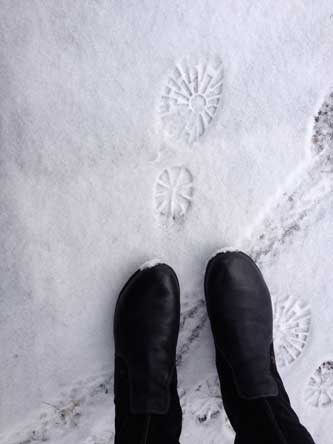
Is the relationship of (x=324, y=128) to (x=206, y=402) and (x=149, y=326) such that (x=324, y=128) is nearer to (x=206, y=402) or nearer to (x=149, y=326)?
(x=149, y=326)

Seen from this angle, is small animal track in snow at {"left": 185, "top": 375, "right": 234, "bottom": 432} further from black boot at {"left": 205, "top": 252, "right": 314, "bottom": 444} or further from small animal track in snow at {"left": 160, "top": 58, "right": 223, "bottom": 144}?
small animal track in snow at {"left": 160, "top": 58, "right": 223, "bottom": 144}

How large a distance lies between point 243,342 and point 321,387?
0.26 metres

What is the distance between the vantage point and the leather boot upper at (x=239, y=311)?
88 centimetres

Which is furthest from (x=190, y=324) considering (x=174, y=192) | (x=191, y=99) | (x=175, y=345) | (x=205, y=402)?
(x=191, y=99)

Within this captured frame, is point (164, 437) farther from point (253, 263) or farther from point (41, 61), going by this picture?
point (41, 61)

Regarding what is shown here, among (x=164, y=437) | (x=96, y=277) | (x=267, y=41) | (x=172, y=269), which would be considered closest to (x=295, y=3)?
(x=267, y=41)

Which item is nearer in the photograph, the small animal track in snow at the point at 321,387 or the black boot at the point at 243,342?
the black boot at the point at 243,342

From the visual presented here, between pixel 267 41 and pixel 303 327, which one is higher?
pixel 267 41

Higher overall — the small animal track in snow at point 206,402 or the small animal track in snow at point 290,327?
the small animal track in snow at point 290,327

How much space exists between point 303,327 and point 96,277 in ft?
1.60

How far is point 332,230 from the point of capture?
36.6 inches

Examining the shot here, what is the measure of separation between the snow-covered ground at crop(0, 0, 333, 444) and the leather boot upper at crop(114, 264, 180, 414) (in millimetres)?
35

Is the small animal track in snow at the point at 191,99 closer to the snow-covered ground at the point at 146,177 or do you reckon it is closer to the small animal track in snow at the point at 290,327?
the snow-covered ground at the point at 146,177

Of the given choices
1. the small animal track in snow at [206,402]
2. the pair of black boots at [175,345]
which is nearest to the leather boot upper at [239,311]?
the pair of black boots at [175,345]
